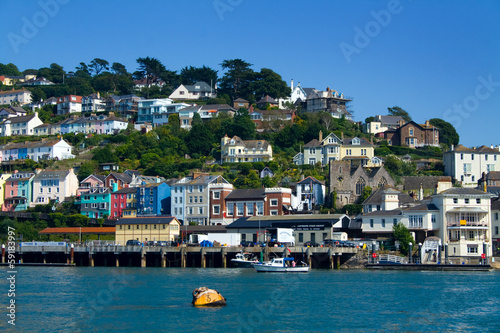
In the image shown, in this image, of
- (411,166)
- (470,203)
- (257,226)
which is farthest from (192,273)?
(411,166)

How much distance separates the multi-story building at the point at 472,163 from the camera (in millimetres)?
109000

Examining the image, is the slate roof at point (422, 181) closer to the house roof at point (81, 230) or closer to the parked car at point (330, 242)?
the parked car at point (330, 242)

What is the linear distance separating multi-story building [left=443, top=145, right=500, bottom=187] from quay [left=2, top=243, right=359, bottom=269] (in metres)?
39.5

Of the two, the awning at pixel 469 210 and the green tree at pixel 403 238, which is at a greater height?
the awning at pixel 469 210

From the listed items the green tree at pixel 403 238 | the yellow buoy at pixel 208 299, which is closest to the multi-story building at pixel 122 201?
the green tree at pixel 403 238

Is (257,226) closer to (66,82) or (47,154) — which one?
(47,154)

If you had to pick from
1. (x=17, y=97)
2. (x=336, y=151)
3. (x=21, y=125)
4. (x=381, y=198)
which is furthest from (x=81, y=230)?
(x=17, y=97)

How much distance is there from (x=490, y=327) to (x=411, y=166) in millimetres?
71658

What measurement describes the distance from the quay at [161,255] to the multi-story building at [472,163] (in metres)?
39.5

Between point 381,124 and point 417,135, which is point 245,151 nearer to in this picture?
point 417,135

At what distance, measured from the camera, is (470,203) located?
8075 cm

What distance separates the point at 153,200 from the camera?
10556cm

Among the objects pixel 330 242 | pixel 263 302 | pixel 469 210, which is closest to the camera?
pixel 263 302

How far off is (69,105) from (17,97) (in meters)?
23.3
